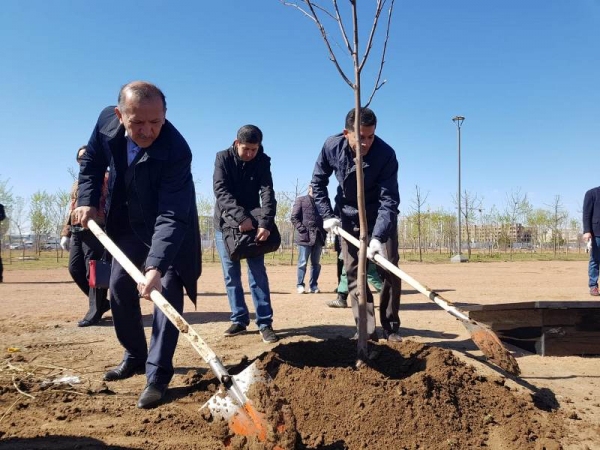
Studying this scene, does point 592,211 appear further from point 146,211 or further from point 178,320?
point 178,320

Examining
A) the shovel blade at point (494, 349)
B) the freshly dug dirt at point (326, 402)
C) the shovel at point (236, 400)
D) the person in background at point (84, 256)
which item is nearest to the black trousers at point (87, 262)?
the person in background at point (84, 256)

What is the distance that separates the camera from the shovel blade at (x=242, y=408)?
213 cm

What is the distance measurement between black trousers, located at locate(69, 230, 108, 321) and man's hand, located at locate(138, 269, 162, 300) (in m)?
3.12

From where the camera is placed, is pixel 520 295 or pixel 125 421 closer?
pixel 125 421

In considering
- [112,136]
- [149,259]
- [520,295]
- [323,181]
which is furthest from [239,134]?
Result: [520,295]

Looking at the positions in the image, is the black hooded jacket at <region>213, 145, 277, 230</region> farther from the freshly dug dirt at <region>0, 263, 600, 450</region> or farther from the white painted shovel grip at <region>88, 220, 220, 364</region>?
the white painted shovel grip at <region>88, 220, 220, 364</region>

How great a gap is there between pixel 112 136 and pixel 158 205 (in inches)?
22.5

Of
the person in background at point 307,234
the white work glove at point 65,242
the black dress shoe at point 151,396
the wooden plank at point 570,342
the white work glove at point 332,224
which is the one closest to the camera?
the black dress shoe at point 151,396

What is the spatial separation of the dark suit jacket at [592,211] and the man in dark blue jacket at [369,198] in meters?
5.68

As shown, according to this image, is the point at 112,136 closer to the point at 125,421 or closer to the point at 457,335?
the point at 125,421

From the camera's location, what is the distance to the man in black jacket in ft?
15.2

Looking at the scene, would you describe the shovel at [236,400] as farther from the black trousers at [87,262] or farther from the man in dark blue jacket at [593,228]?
the man in dark blue jacket at [593,228]

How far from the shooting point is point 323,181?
14.6 ft

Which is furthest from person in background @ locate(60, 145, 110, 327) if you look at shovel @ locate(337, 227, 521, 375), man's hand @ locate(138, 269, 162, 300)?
shovel @ locate(337, 227, 521, 375)
